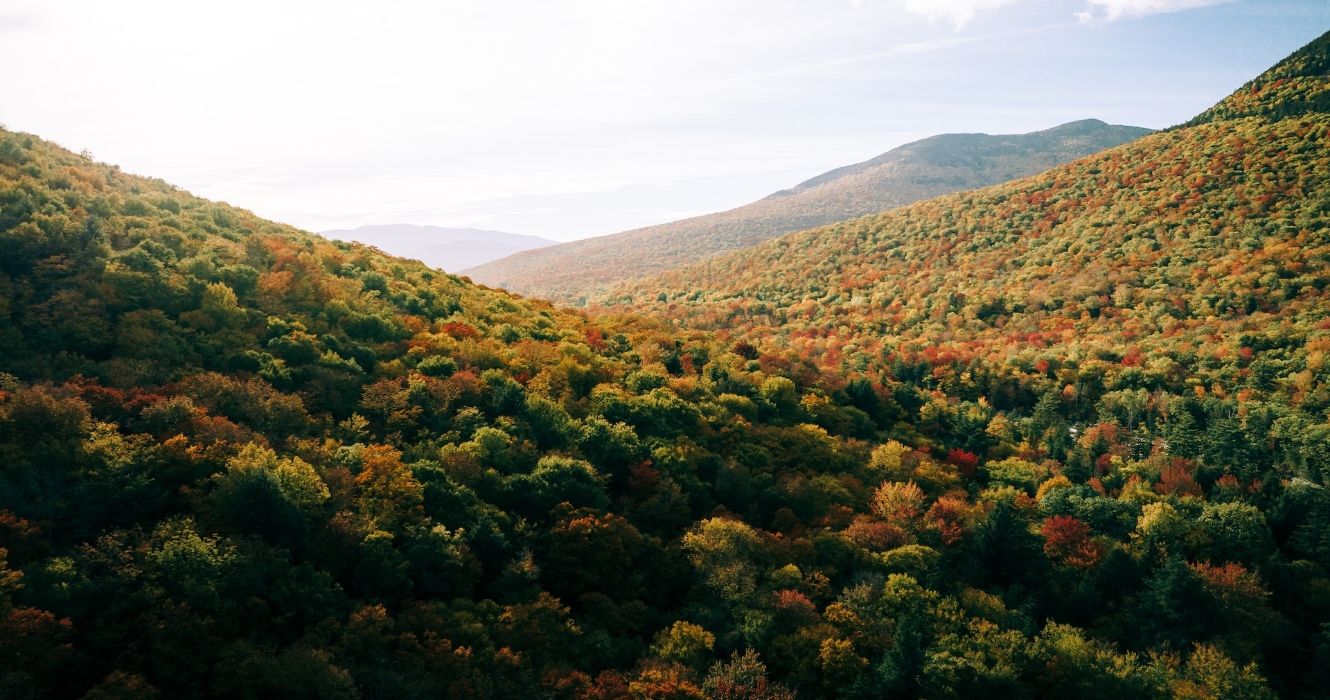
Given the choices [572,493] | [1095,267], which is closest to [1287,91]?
[1095,267]

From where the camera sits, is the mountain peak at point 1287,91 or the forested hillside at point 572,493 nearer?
the forested hillside at point 572,493

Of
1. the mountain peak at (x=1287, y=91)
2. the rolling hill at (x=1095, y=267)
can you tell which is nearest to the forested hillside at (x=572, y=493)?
the rolling hill at (x=1095, y=267)

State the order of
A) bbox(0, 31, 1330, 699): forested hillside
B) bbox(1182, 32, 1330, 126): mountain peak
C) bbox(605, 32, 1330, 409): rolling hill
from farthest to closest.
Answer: bbox(1182, 32, 1330, 126): mountain peak → bbox(605, 32, 1330, 409): rolling hill → bbox(0, 31, 1330, 699): forested hillside

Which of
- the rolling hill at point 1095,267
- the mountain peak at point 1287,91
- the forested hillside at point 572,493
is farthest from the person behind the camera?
the mountain peak at point 1287,91

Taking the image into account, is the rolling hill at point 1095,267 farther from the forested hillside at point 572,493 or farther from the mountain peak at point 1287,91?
the forested hillside at point 572,493

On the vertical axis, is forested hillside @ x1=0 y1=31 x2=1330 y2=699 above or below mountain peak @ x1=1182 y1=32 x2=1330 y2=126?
below

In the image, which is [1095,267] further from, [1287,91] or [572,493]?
[572,493]

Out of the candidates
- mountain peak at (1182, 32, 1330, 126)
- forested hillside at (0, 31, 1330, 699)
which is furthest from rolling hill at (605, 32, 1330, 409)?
forested hillside at (0, 31, 1330, 699)

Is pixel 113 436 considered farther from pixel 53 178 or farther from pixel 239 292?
pixel 53 178

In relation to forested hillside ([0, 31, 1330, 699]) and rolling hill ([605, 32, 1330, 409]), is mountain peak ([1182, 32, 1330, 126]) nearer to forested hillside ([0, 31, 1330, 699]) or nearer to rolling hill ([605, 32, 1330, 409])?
rolling hill ([605, 32, 1330, 409])

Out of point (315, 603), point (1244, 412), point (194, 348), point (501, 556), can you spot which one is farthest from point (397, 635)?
point (1244, 412)
